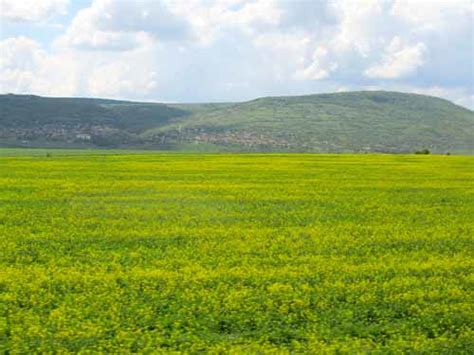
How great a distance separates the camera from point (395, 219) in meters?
26.9

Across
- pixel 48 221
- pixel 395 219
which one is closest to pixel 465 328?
pixel 395 219

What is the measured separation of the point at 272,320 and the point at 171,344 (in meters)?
2.14

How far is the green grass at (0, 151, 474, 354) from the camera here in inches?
480

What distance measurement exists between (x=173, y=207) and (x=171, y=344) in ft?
57.3

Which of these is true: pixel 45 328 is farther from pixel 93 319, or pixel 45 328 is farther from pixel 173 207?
pixel 173 207

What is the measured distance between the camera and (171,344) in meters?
11.8

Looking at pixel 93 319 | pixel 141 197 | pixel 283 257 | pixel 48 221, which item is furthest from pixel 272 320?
pixel 141 197

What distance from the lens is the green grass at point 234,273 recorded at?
1220 cm

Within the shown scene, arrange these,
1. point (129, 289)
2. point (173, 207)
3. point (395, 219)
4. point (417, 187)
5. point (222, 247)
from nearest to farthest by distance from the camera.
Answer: point (129, 289), point (222, 247), point (395, 219), point (173, 207), point (417, 187)

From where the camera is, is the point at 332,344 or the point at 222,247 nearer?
the point at 332,344

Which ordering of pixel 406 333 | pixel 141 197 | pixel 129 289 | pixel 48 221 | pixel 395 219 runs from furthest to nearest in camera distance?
pixel 141 197
pixel 395 219
pixel 48 221
pixel 129 289
pixel 406 333

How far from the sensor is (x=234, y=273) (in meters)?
16.5

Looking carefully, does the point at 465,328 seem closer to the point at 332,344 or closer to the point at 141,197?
the point at 332,344

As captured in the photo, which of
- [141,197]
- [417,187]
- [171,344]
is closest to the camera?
[171,344]
